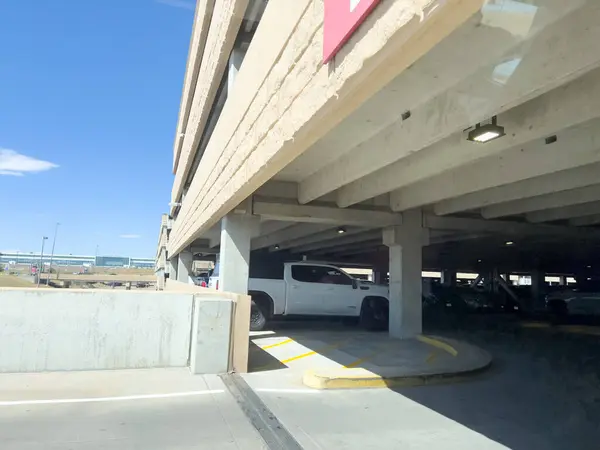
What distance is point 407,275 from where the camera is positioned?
13.2 meters

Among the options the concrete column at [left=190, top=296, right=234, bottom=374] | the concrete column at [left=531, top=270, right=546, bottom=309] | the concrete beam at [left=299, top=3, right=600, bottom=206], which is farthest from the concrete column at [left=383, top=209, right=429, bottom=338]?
the concrete column at [left=531, top=270, right=546, bottom=309]

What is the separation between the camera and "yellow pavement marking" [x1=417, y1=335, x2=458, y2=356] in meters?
10.7

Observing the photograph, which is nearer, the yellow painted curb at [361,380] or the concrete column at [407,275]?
the yellow painted curb at [361,380]

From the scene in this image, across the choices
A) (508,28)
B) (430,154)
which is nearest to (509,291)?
(430,154)

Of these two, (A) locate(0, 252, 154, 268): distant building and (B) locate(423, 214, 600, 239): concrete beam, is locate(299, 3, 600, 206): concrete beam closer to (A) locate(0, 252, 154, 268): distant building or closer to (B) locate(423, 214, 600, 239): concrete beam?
→ (B) locate(423, 214, 600, 239): concrete beam

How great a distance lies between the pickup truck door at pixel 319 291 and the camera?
50.6ft

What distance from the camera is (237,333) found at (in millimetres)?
8578

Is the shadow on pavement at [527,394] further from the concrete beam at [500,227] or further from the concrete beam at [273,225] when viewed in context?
the concrete beam at [273,225]

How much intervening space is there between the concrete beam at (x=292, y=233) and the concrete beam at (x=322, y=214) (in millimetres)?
2244

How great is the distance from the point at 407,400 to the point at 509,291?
2245 cm

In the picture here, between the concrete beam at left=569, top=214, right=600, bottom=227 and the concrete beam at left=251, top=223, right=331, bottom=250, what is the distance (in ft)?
23.2

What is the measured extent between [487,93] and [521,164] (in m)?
3.36

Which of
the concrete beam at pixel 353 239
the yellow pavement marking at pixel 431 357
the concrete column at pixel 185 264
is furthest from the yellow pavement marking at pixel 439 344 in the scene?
the concrete column at pixel 185 264

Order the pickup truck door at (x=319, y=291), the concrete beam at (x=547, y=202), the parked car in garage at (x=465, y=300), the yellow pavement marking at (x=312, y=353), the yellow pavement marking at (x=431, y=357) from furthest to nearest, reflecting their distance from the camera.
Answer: the parked car in garage at (x=465, y=300), the pickup truck door at (x=319, y=291), the concrete beam at (x=547, y=202), the yellow pavement marking at (x=312, y=353), the yellow pavement marking at (x=431, y=357)
